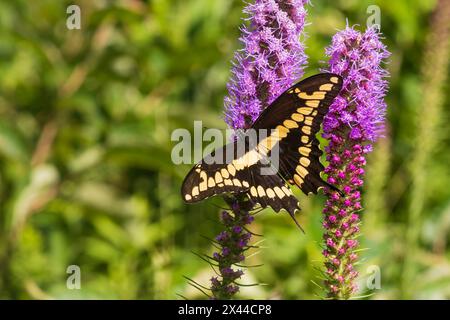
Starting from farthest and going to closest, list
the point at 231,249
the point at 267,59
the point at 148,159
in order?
the point at 148,159 → the point at 231,249 → the point at 267,59

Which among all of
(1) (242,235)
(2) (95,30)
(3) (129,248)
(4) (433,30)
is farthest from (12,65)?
(1) (242,235)

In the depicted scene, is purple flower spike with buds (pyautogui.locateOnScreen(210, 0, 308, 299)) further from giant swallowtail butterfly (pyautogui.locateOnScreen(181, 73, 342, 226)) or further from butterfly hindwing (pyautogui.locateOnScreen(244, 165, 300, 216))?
butterfly hindwing (pyautogui.locateOnScreen(244, 165, 300, 216))

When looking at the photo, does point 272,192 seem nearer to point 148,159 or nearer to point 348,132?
point 348,132

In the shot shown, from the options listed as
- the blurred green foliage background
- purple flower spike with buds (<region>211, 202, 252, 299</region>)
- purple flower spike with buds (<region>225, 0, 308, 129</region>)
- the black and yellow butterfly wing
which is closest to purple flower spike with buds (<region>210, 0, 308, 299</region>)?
purple flower spike with buds (<region>225, 0, 308, 129</region>)

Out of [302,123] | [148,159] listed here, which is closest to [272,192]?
[302,123]

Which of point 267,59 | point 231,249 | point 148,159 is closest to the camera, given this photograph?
point 267,59
